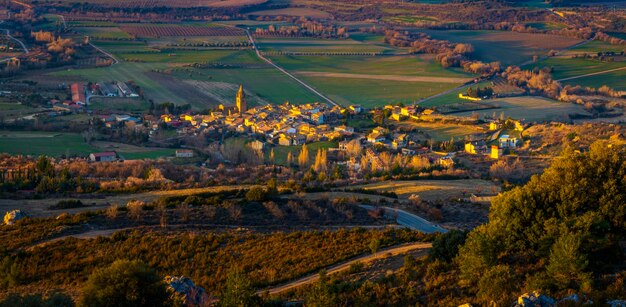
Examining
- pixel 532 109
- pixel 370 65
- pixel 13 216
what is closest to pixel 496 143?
pixel 532 109

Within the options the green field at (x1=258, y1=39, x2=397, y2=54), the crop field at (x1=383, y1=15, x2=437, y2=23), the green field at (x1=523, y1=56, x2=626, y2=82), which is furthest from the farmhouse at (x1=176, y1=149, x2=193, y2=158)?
the crop field at (x1=383, y1=15, x2=437, y2=23)

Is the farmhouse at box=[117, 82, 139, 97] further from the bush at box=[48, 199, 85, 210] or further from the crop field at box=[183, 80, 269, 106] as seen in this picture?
the bush at box=[48, 199, 85, 210]

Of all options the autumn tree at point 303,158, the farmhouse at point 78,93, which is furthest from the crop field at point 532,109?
the farmhouse at point 78,93

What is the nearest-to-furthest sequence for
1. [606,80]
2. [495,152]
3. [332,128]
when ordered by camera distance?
[495,152]
[332,128]
[606,80]

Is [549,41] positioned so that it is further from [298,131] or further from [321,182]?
[321,182]

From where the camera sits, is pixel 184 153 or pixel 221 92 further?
pixel 221 92

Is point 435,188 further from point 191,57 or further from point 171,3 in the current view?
point 171,3

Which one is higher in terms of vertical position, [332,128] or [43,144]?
[43,144]

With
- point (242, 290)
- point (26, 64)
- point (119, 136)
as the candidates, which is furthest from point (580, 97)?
point (242, 290)
